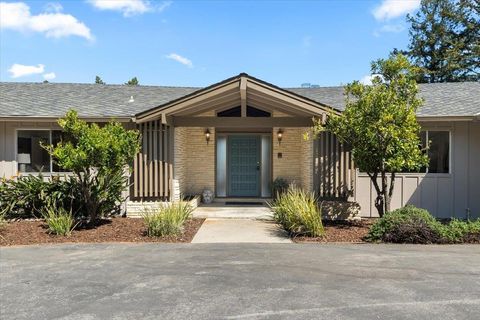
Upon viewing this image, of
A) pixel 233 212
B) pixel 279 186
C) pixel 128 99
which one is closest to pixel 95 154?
pixel 233 212

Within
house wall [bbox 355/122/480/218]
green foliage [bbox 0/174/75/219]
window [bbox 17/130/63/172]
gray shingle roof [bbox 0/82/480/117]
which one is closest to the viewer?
green foliage [bbox 0/174/75/219]

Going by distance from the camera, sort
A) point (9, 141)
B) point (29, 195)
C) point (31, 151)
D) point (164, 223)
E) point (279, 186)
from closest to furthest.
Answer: point (164, 223) → point (29, 195) → point (9, 141) → point (31, 151) → point (279, 186)

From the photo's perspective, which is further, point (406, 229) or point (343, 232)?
point (343, 232)

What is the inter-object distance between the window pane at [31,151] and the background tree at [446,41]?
26.2 m

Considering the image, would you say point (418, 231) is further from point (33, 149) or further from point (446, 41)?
point (446, 41)

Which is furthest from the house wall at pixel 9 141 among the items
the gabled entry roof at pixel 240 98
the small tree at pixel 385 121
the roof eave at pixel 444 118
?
the roof eave at pixel 444 118

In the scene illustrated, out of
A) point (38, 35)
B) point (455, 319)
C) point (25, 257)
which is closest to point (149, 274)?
point (25, 257)

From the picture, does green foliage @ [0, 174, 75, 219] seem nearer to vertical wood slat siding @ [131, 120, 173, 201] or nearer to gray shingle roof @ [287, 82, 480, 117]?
vertical wood slat siding @ [131, 120, 173, 201]

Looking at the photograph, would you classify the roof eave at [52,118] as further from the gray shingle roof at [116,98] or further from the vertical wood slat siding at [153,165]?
the vertical wood slat siding at [153,165]

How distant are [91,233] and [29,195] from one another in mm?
2694

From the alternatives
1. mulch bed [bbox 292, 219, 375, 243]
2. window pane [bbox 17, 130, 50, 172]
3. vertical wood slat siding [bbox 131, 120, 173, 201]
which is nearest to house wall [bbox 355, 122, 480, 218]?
mulch bed [bbox 292, 219, 375, 243]

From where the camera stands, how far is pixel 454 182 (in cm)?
1112

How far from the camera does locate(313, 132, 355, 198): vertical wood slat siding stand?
36.1ft

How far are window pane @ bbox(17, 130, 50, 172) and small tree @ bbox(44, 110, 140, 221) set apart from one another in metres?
1.95
